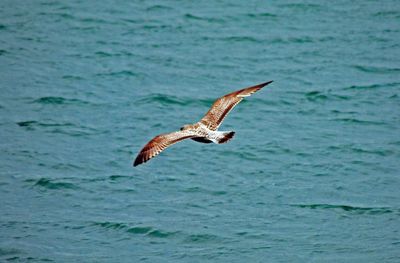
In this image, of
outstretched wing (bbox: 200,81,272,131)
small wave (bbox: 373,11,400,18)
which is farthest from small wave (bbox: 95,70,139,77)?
outstretched wing (bbox: 200,81,272,131)

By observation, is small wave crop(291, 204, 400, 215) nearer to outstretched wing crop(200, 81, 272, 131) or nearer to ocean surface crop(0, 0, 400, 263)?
ocean surface crop(0, 0, 400, 263)

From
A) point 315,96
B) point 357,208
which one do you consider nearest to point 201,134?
point 357,208

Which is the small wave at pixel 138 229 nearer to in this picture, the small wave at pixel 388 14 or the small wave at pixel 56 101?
the small wave at pixel 56 101

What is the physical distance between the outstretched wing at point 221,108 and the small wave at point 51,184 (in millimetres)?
4684

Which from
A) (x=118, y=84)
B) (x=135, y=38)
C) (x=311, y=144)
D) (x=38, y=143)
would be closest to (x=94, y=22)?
(x=135, y=38)

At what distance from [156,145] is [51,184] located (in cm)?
567

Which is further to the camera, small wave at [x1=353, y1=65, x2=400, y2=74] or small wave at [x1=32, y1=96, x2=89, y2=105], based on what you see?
small wave at [x1=353, y1=65, x2=400, y2=74]

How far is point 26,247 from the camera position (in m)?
17.1

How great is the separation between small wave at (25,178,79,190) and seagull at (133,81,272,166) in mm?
4729

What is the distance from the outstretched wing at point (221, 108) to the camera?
50.3ft

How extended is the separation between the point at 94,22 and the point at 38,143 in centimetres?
688

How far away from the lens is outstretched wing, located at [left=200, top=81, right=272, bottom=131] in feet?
50.3

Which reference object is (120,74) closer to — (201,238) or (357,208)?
(201,238)

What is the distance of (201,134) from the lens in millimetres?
14758
